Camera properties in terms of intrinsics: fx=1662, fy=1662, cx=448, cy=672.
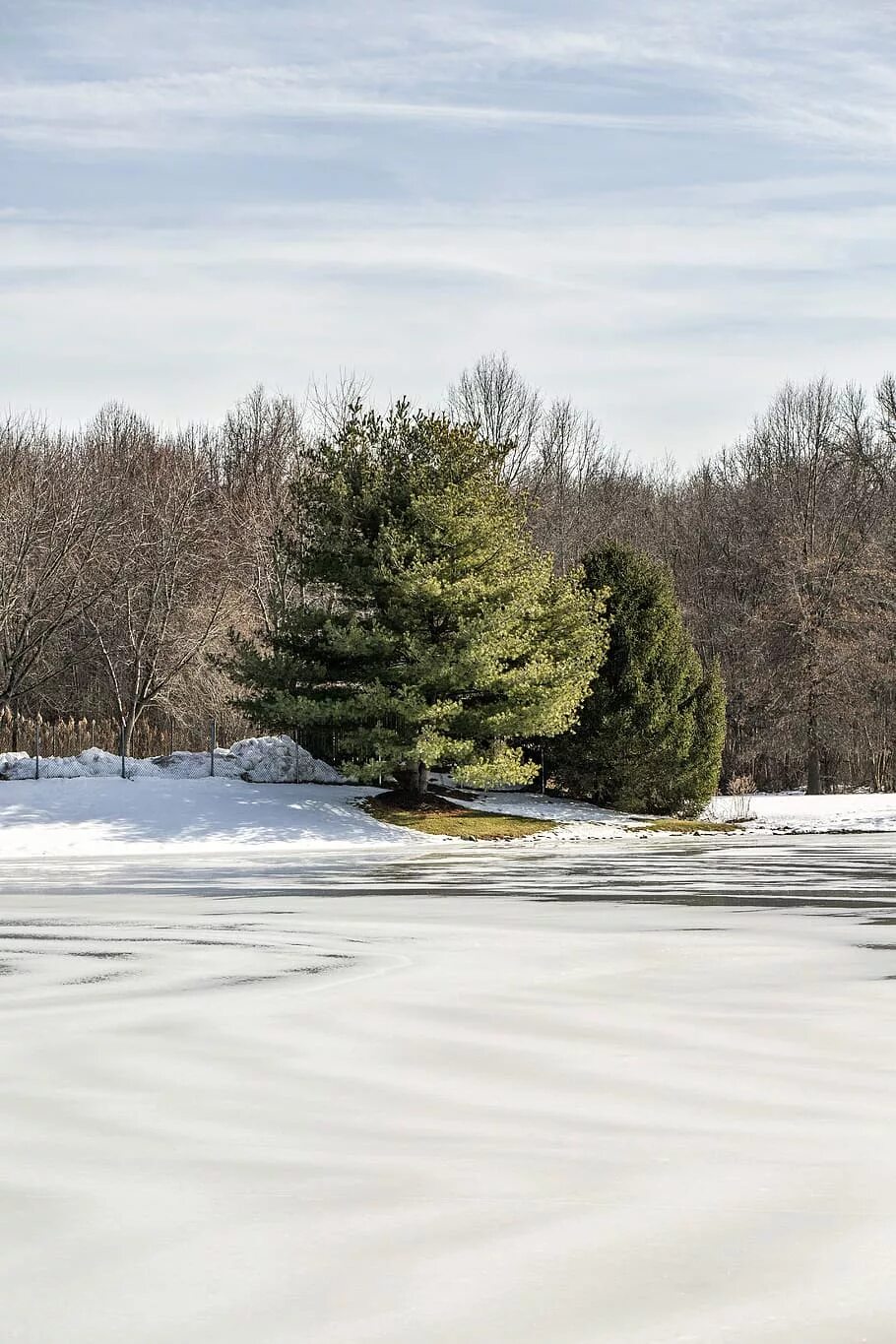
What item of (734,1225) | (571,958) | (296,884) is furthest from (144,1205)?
(296,884)

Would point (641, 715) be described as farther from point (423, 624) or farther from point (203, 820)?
point (203, 820)


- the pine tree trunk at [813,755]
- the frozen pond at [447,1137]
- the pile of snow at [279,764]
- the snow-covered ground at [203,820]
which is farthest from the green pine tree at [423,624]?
the frozen pond at [447,1137]

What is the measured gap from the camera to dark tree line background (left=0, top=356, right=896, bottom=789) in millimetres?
50250

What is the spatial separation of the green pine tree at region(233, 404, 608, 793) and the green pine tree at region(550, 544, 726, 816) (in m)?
1.52

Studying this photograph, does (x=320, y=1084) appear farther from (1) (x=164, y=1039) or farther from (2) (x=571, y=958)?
(2) (x=571, y=958)

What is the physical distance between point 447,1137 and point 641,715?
1221 inches

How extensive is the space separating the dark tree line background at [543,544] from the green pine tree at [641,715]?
34.6 feet

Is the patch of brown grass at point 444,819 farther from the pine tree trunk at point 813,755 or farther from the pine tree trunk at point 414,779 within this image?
the pine tree trunk at point 813,755

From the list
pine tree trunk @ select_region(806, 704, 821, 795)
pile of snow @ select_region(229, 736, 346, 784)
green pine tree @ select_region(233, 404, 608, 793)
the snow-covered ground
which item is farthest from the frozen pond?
pine tree trunk @ select_region(806, 704, 821, 795)

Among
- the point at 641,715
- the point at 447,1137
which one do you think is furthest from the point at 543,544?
the point at 447,1137

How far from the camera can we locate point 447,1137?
6.33m

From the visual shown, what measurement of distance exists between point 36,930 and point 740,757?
44.0m

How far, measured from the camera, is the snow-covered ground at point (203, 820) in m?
27.6

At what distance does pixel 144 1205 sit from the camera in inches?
211
